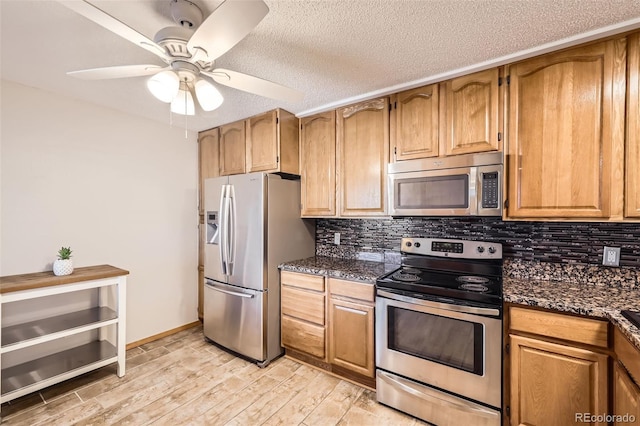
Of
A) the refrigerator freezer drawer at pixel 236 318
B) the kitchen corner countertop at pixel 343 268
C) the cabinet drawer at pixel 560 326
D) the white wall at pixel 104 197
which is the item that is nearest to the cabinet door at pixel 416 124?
the kitchen corner countertop at pixel 343 268

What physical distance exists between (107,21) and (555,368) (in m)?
2.53

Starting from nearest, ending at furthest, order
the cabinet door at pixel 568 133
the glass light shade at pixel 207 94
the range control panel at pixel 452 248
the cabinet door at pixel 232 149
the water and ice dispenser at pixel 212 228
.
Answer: the glass light shade at pixel 207 94 < the cabinet door at pixel 568 133 < the range control panel at pixel 452 248 < the water and ice dispenser at pixel 212 228 < the cabinet door at pixel 232 149

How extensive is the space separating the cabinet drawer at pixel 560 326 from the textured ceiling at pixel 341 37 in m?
1.52

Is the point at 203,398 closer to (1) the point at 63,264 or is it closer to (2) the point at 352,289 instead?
(2) the point at 352,289

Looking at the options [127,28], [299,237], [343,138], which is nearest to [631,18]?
[343,138]

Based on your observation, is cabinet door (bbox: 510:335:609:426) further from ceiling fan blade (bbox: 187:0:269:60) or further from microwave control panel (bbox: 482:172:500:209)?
ceiling fan blade (bbox: 187:0:269:60)

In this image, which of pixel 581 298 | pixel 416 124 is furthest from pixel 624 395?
pixel 416 124

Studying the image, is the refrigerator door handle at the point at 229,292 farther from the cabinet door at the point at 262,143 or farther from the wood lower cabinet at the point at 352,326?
the cabinet door at the point at 262,143

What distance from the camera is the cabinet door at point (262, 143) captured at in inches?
105

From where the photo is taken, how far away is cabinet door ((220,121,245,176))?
298 cm

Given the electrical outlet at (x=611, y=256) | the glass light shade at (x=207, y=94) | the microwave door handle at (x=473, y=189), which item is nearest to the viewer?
the glass light shade at (x=207, y=94)

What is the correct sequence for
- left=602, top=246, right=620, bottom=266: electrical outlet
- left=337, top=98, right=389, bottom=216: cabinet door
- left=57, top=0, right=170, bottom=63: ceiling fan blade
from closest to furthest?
1. left=57, top=0, right=170, bottom=63: ceiling fan blade
2. left=602, top=246, right=620, bottom=266: electrical outlet
3. left=337, top=98, right=389, bottom=216: cabinet door

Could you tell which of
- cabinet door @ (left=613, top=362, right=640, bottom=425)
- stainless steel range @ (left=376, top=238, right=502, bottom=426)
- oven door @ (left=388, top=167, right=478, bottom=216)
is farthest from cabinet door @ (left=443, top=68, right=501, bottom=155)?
cabinet door @ (left=613, top=362, right=640, bottom=425)

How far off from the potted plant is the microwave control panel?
3.10 m
